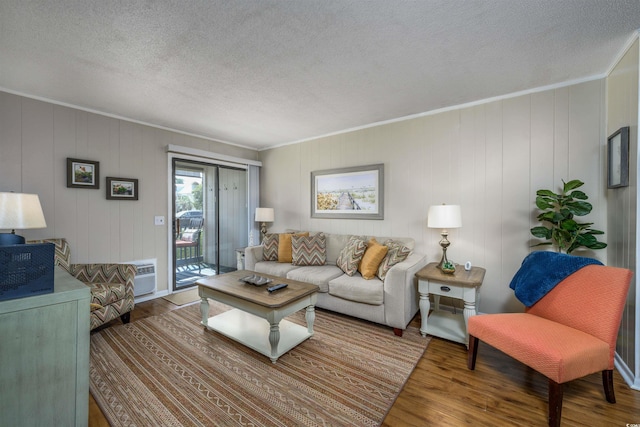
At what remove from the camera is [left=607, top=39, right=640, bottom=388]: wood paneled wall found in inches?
72.7

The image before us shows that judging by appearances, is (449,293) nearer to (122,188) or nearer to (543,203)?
(543,203)

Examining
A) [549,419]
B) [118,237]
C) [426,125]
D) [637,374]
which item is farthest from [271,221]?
[637,374]

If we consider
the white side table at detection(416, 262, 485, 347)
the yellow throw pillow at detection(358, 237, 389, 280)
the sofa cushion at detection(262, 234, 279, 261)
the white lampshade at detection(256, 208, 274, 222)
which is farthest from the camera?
the white lampshade at detection(256, 208, 274, 222)

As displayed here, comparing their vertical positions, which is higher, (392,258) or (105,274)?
(392,258)

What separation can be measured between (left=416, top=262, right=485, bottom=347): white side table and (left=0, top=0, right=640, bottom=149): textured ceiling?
185 centimetres

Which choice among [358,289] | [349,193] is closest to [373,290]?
[358,289]

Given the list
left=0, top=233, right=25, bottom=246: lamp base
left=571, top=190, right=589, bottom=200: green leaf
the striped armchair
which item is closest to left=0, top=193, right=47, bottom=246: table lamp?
the striped armchair

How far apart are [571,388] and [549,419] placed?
60cm

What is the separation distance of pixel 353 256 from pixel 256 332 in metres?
1.35

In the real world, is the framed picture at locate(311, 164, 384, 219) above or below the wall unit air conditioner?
above

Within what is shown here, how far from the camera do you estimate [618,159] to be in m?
2.09

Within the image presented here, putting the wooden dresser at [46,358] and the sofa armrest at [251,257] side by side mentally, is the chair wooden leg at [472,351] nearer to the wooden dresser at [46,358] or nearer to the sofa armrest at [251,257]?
the wooden dresser at [46,358]

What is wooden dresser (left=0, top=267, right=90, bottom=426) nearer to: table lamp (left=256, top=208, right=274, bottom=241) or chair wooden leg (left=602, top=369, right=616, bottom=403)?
chair wooden leg (left=602, top=369, right=616, bottom=403)

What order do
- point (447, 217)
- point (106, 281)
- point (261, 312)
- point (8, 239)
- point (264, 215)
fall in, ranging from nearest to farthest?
point (8, 239) → point (261, 312) → point (447, 217) → point (106, 281) → point (264, 215)
